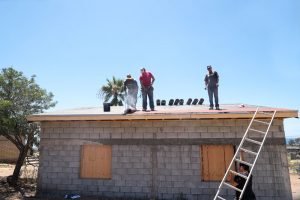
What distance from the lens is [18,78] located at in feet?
54.7

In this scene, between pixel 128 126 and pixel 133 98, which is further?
pixel 133 98

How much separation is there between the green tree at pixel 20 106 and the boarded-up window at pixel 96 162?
19.0 feet

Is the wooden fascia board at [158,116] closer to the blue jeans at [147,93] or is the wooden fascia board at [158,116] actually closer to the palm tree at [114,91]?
the blue jeans at [147,93]

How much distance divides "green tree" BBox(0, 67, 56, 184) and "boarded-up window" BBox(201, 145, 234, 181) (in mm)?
10410

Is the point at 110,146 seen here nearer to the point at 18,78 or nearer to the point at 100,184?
the point at 100,184

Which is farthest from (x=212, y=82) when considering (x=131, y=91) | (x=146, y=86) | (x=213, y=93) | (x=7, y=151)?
(x=7, y=151)

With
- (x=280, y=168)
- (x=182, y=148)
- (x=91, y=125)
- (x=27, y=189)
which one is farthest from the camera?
(x=27, y=189)

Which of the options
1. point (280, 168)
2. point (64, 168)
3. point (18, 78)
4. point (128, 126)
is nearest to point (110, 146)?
point (128, 126)

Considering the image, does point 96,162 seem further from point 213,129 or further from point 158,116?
point 213,129

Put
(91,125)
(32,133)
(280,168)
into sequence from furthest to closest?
(32,133) → (91,125) → (280,168)

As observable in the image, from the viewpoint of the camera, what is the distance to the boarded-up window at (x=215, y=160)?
10.9 m

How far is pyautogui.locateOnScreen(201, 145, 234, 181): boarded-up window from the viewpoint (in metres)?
10.9

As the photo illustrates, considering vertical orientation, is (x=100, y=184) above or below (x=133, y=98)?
below

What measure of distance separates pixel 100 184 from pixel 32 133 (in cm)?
718
